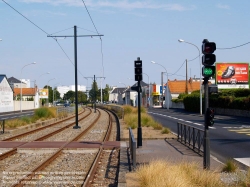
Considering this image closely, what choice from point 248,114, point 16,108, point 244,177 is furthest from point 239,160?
point 16,108

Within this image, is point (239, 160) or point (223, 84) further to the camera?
point (223, 84)

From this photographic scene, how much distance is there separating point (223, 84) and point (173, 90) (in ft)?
116

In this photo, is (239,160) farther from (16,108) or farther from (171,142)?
(16,108)

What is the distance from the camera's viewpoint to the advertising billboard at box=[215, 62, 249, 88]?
68.9 metres

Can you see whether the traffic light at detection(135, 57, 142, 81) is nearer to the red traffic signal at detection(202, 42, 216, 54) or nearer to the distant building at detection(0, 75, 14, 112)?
the red traffic signal at detection(202, 42, 216, 54)

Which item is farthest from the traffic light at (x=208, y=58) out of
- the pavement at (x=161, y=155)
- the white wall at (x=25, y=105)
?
the white wall at (x=25, y=105)

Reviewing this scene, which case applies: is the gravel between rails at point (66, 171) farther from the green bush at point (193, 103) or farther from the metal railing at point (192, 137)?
the green bush at point (193, 103)

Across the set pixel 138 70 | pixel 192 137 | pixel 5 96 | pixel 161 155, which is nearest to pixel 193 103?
pixel 5 96

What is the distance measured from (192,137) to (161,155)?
8.84 feet

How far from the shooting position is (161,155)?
16.3 meters

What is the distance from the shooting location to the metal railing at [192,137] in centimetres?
1728

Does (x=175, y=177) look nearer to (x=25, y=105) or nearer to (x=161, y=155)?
(x=161, y=155)

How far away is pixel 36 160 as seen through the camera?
16.2m

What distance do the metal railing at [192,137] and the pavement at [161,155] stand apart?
0.25m
